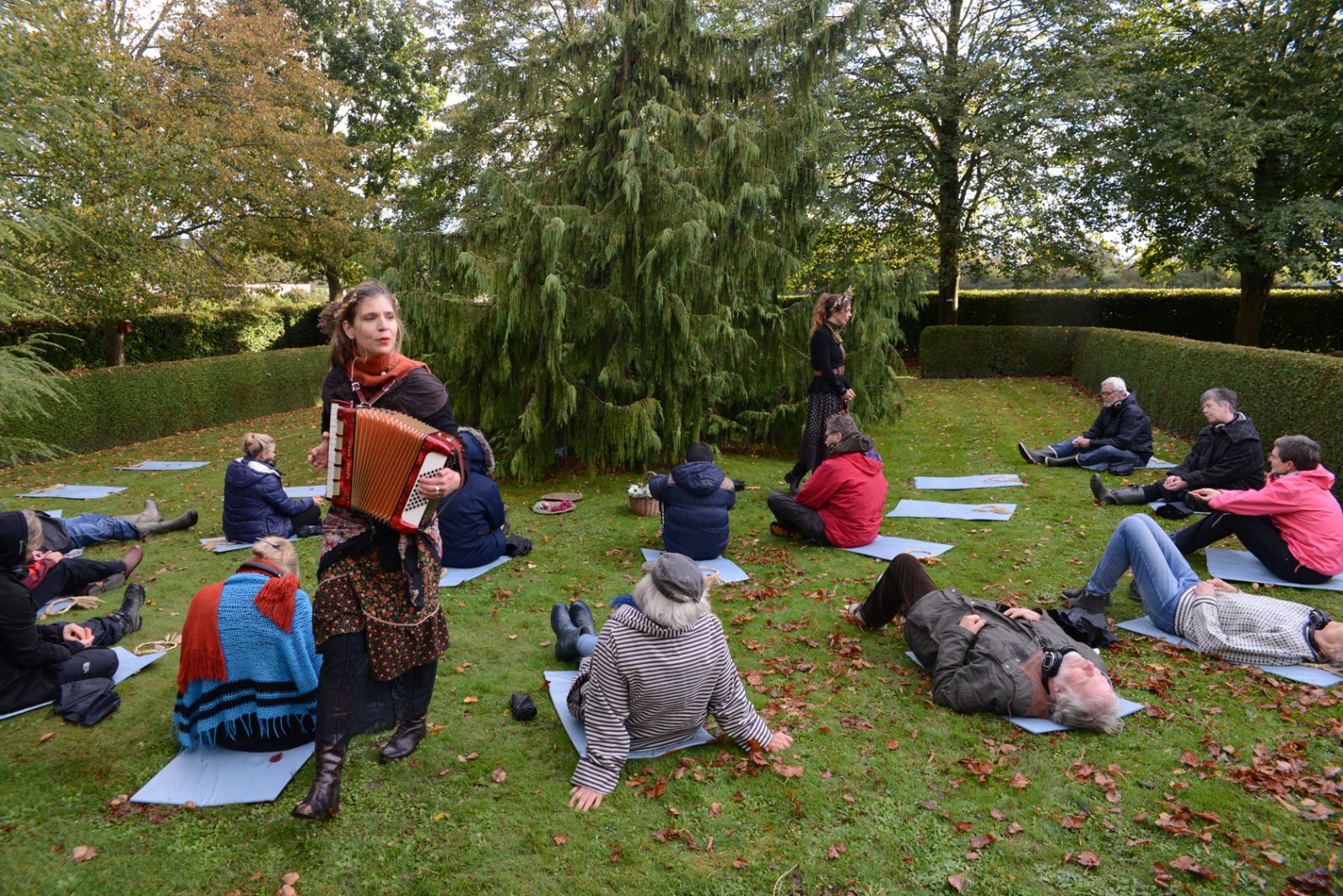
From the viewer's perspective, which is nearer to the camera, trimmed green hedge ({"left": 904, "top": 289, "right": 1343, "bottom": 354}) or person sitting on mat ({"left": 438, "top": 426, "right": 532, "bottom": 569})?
person sitting on mat ({"left": 438, "top": 426, "right": 532, "bottom": 569})

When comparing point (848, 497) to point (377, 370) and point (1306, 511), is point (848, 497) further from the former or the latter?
point (377, 370)

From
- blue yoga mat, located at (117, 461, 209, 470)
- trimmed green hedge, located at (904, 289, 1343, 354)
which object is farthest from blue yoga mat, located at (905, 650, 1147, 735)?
trimmed green hedge, located at (904, 289, 1343, 354)

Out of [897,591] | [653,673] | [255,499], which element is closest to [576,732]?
[653,673]

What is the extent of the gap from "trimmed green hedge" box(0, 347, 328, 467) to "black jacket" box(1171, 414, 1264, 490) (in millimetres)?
14129

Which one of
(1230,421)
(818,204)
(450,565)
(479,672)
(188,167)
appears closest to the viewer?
(479,672)

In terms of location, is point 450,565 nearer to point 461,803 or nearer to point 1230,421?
point 461,803

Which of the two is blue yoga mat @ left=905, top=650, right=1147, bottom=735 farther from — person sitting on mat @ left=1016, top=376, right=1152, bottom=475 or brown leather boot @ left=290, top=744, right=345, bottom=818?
person sitting on mat @ left=1016, top=376, right=1152, bottom=475

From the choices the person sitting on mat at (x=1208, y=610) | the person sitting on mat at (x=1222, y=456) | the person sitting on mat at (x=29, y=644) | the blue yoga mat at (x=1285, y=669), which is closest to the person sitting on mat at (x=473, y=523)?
the person sitting on mat at (x=29, y=644)

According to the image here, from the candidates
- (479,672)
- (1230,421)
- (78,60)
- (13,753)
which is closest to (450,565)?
(479,672)

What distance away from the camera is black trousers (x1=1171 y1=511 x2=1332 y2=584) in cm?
573

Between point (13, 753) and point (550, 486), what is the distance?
6187 mm

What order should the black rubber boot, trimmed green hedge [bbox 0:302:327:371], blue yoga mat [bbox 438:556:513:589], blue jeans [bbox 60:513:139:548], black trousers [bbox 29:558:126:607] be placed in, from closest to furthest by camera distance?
1. black trousers [bbox 29:558:126:607]
2. blue yoga mat [bbox 438:556:513:589]
3. blue jeans [bbox 60:513:139:548]
4. the black rubber boot
5. trimmed green hedge [bbox 0:302:327:371]

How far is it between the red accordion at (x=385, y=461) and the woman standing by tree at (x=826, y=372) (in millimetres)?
5903

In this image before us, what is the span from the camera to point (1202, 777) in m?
3.62
